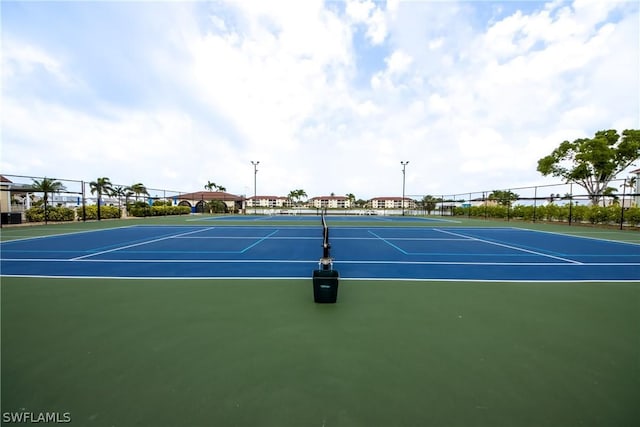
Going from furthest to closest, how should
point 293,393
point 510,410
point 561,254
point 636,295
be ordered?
1. point 561,254
2. point 636,295
3. point 293,393
4. point 510,410

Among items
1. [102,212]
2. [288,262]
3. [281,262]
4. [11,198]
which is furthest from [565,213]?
[11,198]

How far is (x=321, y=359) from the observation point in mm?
2801

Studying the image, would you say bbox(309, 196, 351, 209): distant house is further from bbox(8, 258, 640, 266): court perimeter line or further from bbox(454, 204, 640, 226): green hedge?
bbox(8, 258, 640, 266): court perimeter line

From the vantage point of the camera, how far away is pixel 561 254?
28.7 feet

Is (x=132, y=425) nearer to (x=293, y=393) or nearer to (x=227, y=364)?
(x=227, y=364)

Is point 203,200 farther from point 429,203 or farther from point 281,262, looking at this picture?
point 281,262

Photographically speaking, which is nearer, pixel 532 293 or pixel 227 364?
pixel 227 364

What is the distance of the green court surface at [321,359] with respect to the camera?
7.00 feet

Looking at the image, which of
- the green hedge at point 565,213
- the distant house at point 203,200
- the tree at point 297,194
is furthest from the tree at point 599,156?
the tree at point 297,194

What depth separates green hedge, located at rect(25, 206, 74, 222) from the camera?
19844mm

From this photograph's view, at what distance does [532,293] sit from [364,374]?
4.23 meters

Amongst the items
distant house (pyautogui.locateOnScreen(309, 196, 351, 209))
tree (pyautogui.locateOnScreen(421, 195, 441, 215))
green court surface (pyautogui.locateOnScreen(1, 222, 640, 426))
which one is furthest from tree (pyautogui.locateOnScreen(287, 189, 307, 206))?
green court surface (pyautogui.locateOnScreen(1, 222, 640, 426))

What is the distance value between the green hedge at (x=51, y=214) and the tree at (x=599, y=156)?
46.5 m

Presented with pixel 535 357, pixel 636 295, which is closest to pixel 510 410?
pixel 535 357
